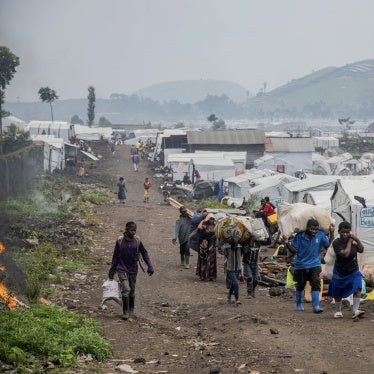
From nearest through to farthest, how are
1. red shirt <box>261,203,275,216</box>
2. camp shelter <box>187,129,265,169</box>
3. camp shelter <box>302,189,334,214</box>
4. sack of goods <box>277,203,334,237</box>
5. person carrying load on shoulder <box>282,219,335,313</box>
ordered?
person carrying load on shoulder <box>282,219,335,313</box> → sack of goods <box>277,203,334,237</box> → camp shelter <box>302,189,334,214</box> → red shirt <box>261,203,275,216</box> → camp shelter <box>187,129,265,169</box>

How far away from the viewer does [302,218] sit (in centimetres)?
1240

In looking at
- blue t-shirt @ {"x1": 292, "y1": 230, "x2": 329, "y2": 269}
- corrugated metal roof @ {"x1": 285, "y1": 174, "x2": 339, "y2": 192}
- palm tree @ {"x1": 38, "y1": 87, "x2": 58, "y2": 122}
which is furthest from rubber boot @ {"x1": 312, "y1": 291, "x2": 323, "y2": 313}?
palm tree @ {"x1": 38, "y1": 87, "x2": 58, "y2": 122}

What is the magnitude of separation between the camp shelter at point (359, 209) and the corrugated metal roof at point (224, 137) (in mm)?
37415

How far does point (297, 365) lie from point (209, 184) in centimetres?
3107

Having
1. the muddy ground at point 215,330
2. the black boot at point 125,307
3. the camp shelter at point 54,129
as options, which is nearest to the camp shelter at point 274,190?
the muddy ground at point 215,330

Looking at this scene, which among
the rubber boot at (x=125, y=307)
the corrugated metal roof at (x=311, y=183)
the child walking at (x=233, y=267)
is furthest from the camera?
the corrugated metal roof at (x=311, y=183)

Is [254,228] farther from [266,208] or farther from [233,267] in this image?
[266,208]

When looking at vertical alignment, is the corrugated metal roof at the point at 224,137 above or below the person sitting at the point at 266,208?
above

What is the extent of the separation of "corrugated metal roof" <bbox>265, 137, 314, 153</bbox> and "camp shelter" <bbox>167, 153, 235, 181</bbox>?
31.6 ft

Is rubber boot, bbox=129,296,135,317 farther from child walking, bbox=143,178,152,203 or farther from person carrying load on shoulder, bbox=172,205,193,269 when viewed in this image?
child walking, bbox=143,178,152,203

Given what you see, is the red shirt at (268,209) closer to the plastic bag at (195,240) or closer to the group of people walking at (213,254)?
the group of people walking at (213,254)

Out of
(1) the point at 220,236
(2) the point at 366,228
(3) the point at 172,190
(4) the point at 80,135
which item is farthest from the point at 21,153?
(4) the point at 80,135

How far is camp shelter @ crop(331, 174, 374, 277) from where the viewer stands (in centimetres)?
1594

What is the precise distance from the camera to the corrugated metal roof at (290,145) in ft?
178
